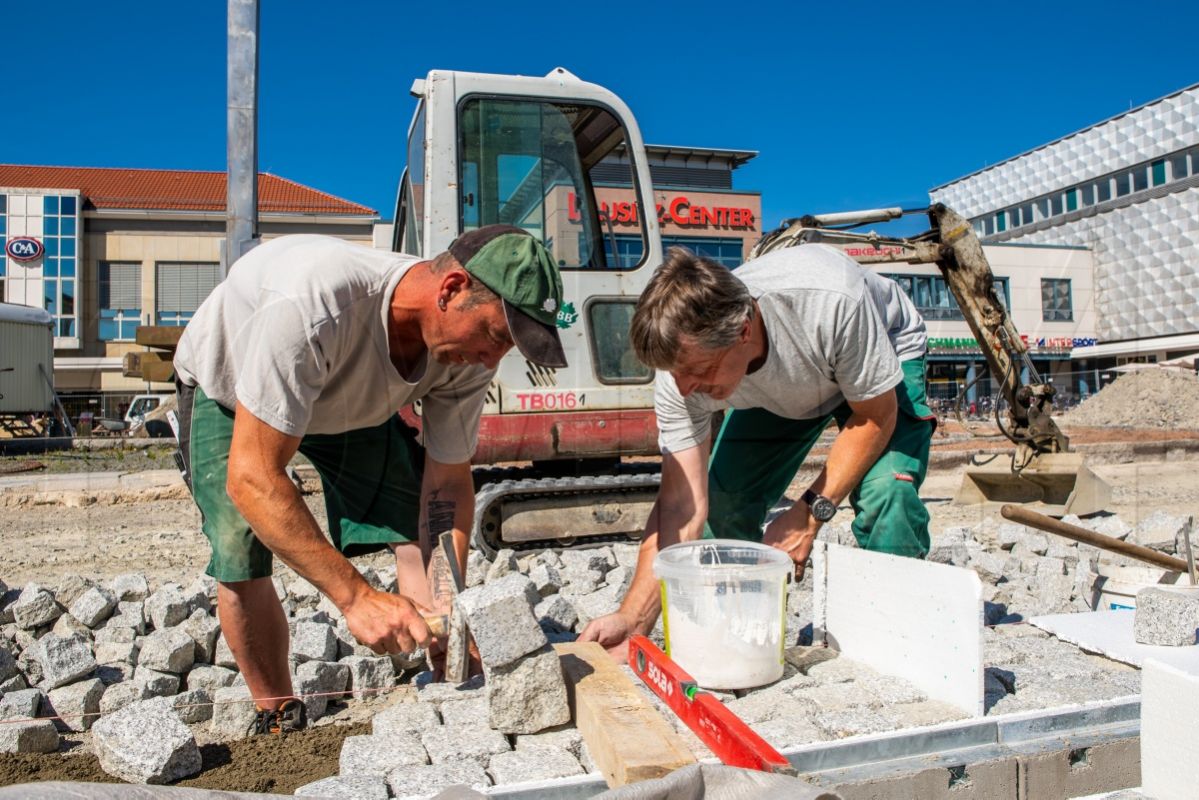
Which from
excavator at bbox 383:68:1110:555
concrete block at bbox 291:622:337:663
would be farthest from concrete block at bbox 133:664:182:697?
excavator at bbox 383:68:1110:555

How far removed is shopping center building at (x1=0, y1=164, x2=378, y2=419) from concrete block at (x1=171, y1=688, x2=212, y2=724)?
27352 millimetres

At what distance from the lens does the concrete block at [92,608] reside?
161 inches

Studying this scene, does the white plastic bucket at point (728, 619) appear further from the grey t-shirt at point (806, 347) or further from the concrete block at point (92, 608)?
the concrete block at point (92, 608)

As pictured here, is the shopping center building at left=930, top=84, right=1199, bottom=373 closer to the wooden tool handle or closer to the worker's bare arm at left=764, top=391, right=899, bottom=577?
the wooden tool handle

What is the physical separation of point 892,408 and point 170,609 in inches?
123

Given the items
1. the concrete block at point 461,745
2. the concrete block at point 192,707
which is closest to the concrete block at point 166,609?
the concrete block at point 192,707

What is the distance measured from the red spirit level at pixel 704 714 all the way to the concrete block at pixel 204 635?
1.90 m

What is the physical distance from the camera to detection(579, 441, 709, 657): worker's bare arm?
301 cm

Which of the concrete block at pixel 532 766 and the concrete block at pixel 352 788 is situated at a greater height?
the concrete block at pixel 352 788

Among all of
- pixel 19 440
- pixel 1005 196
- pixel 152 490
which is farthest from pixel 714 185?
pixel 152 490

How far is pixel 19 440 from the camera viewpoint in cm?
1614

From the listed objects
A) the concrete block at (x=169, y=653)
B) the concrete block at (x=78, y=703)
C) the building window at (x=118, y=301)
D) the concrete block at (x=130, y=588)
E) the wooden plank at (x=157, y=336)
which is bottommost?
the concrete block at (x=78, y=703)

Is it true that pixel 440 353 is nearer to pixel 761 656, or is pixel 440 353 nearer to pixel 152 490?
pixel 761 656

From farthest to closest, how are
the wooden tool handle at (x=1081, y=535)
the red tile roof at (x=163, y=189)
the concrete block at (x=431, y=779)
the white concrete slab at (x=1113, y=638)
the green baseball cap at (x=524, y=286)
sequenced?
the red tile roof at (x=163, y=189)
the wooden tool handle at (x=1081, y=535)
the white concrete slab at (x=1113, y=638)
the green baseball cap at (x=524, y=286)
the concrete block at (x=431, y=779)
